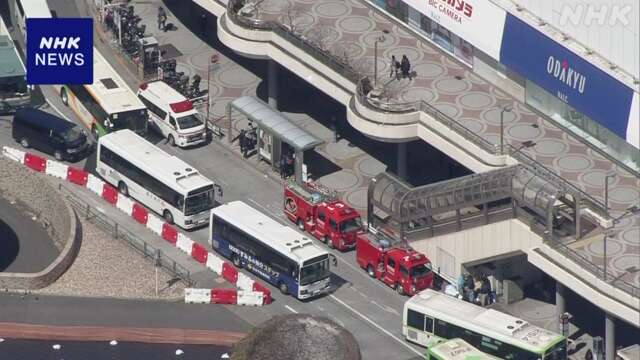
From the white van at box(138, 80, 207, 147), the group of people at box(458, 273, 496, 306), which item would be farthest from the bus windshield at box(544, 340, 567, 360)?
the white van at box(138, 80, 207, 147)

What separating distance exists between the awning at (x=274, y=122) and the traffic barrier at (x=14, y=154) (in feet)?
44.8

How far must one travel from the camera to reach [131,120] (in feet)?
320

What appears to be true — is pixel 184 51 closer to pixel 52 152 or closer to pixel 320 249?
pixel 52 152

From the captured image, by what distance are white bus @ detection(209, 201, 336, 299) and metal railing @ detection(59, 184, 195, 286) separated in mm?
3100

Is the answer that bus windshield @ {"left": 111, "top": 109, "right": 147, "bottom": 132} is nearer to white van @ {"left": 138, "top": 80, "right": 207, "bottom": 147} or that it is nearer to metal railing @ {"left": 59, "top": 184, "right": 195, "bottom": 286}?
white van @ {"left": 138, "top": 80, "right": 207, "bottom": 147}

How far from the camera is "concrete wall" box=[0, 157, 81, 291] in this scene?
272ft

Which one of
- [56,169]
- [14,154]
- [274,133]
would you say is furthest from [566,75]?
[14,154]

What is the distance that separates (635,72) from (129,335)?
30.3 m

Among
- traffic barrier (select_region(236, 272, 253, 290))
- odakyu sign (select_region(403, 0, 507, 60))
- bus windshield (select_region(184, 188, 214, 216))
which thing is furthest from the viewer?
odakyu sign (select_region(403, 0, 507, 60))

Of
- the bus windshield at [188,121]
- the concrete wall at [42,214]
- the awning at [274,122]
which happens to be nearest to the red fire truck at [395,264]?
the awning at [274,122]

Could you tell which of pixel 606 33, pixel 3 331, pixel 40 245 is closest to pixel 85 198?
pixel 40 245

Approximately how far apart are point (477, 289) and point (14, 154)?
3208 cm

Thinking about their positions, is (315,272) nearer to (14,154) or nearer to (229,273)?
(229,273)

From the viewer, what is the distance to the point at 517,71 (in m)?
89.1
